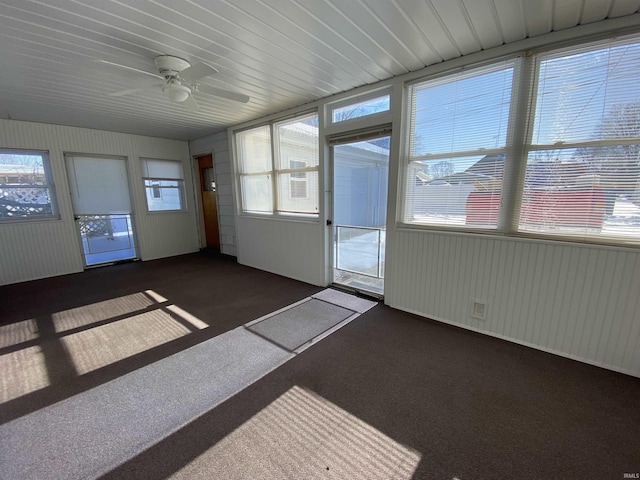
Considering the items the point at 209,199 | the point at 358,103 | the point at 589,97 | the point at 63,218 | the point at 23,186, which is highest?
the point at 358,103

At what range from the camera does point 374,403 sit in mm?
1753

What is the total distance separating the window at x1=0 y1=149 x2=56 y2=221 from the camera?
4.01 metres

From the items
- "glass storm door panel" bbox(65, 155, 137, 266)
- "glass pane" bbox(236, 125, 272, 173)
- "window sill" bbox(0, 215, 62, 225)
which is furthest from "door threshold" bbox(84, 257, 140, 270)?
"glass pane" bbox(236, 125, 272, 173)

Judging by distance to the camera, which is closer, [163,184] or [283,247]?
[283,247]

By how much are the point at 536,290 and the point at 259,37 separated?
10.2 ft

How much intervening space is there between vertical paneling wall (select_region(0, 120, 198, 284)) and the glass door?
413 centimetres

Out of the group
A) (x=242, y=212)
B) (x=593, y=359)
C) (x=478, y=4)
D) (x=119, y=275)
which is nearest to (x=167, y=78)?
(x=478, y=4)

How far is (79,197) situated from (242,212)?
2.84 m

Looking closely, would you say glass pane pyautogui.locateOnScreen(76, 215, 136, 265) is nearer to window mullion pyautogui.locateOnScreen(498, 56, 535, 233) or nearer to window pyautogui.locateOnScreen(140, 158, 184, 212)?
window pyautogui.locateOnScreen(140, 158, 184, 212)

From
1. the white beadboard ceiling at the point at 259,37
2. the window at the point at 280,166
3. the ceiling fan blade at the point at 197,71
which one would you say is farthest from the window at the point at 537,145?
the ceiling fan blade at the point at 197,71

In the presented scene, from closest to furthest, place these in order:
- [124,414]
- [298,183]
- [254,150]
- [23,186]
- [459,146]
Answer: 1. [124,414]
2. [459,146]
3. [298,183]
4. [23,186]
5. [254,150]

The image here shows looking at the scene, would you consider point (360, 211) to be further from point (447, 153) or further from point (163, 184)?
point (163, 184)

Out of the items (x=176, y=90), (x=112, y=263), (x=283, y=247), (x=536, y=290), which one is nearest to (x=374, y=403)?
(x=536, y=290)

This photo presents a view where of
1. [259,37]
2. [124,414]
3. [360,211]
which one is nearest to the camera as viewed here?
[124,414]
